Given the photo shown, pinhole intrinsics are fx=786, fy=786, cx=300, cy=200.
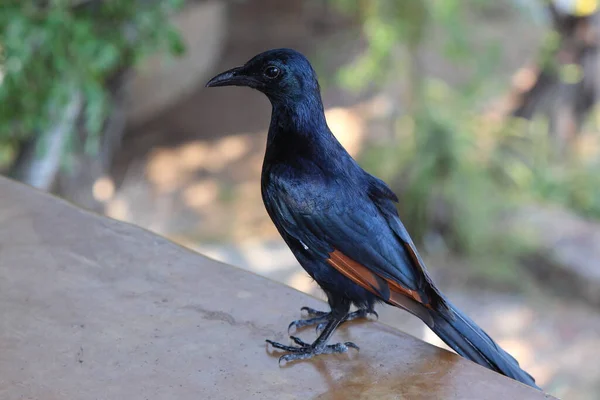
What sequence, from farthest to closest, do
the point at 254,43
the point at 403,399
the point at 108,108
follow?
the point at 254,43 < the point at 108,108 < the point at 403,399

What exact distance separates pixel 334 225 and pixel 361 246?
0.10 meters

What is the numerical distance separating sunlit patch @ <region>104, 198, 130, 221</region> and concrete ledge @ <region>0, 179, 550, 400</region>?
15.5 feet

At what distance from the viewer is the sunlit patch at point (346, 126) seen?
8.69 m

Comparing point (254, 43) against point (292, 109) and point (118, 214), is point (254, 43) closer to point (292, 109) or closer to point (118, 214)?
point (118, 214)

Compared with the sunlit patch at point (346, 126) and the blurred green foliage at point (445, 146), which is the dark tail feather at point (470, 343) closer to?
the blurred green foliage at point (445, 146)

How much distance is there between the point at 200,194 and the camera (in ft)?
27.8

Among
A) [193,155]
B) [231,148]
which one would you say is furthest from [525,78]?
[193,155]

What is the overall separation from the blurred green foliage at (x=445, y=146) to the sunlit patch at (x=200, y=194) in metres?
1.88

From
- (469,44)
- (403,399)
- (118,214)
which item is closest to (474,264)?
(469,44)

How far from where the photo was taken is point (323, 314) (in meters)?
2.63

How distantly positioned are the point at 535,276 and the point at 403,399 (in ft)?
17.3

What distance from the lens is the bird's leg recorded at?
2.33m

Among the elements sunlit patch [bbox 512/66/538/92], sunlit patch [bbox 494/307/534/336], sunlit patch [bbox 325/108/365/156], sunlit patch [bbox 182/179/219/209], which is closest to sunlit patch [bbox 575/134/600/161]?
sunlit patch [bbox 512/66/538/92]

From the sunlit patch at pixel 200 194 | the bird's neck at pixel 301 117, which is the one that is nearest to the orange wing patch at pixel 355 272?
the bird's neck at pixel 301 117
